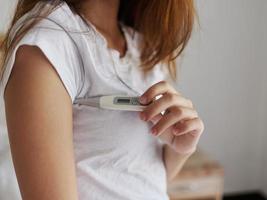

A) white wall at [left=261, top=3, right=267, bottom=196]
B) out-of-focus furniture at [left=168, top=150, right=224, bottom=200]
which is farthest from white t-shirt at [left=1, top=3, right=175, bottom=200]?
white wall at [left=261, top=3, right=267, bottom=196]

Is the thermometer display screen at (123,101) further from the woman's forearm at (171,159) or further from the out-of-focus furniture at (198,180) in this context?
the out-of-focus furniture at (198,180)

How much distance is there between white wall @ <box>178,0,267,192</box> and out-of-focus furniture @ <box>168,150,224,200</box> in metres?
0.47

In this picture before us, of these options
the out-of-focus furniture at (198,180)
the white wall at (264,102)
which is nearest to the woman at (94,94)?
the out-of-focus furniture at (198,180)

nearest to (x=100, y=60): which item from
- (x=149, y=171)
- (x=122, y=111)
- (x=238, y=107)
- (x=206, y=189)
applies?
(x=122, y=111)

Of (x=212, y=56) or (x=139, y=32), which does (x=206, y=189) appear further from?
(x=139, y=32)

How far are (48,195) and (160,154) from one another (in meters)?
0.31

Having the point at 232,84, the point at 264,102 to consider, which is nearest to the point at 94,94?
the point at 232,84

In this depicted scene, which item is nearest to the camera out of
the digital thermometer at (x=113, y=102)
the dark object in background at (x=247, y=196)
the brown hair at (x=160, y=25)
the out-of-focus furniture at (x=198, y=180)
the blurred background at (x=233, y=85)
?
the digital thermometer at (x=113, y=102)

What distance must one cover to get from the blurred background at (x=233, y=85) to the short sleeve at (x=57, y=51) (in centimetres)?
148

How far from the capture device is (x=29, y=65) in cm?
53

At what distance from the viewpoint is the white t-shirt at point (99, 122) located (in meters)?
0.58

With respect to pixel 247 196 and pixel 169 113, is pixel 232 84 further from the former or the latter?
pixel 169 113

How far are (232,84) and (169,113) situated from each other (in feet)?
5.52

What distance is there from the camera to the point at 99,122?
2.16 ft
